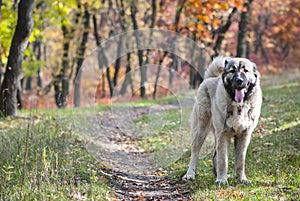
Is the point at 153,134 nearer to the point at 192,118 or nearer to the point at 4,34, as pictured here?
the point at 192,118

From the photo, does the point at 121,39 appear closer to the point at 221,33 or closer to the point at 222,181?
the point at 222,181

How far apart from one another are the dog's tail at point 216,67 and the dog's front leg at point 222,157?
1130 mm

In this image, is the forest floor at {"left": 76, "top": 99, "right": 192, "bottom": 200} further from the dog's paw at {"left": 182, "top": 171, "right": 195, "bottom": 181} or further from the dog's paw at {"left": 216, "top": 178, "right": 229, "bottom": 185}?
the dog's paw at {"left": 216, "top": 178, "right": 229, "bottom": 185}

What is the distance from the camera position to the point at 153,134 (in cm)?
1167

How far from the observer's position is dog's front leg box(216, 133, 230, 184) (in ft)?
20.6

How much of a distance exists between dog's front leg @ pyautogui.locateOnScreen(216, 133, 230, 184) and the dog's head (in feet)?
2.02

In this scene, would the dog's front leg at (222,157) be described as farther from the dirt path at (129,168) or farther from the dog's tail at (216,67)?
the dog's tail at (216,67)

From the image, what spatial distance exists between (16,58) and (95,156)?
15.5 feet

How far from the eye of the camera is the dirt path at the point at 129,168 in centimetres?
630

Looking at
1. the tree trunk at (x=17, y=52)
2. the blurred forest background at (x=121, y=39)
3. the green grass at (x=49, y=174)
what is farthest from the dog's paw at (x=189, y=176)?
the tree trunk at (x=17, y=52)

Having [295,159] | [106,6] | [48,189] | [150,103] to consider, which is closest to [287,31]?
[106,6]

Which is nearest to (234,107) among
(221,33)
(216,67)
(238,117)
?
(238,117)

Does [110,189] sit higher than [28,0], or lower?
lower

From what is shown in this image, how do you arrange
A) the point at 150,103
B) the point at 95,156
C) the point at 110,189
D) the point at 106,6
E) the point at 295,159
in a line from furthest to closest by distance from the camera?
the point at 106,6
the point at 150,103
the point at 95,156
the point at 295,159
the point at 110,189
